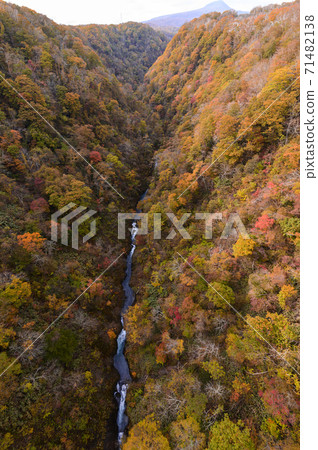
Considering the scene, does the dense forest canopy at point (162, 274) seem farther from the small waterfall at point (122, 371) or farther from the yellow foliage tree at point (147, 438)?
the small waterfall at point (122, 371)

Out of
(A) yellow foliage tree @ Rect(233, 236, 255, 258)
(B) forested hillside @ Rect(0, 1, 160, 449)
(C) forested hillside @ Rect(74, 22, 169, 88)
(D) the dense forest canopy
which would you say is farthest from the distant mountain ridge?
(A) yellow foliage tree @ Rect(233, 236, 255, 258)

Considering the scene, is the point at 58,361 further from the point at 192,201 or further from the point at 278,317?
the point at 192,201

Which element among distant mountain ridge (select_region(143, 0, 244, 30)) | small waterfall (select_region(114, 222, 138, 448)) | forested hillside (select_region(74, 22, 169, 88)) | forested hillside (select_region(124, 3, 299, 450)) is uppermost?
distant mountain ridge (select_region(143, 0, 244, 30))

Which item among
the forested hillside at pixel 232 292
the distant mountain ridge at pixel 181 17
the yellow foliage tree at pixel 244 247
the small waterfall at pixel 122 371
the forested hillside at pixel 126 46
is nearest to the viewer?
the forested hillside at pixel 232 292

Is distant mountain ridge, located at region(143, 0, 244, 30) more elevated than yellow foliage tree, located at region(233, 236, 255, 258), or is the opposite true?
distant mountain ridge, located at region(143, 0, 244, 30)

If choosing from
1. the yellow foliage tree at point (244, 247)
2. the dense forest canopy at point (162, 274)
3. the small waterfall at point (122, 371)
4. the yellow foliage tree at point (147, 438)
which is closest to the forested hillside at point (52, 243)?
the dense forest canopy at point (162, 274)

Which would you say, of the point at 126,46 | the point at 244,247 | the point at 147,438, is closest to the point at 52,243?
the point at 147,438

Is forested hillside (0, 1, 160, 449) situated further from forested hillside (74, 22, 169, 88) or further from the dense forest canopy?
forested hillside (74, 22, 169, 88)
